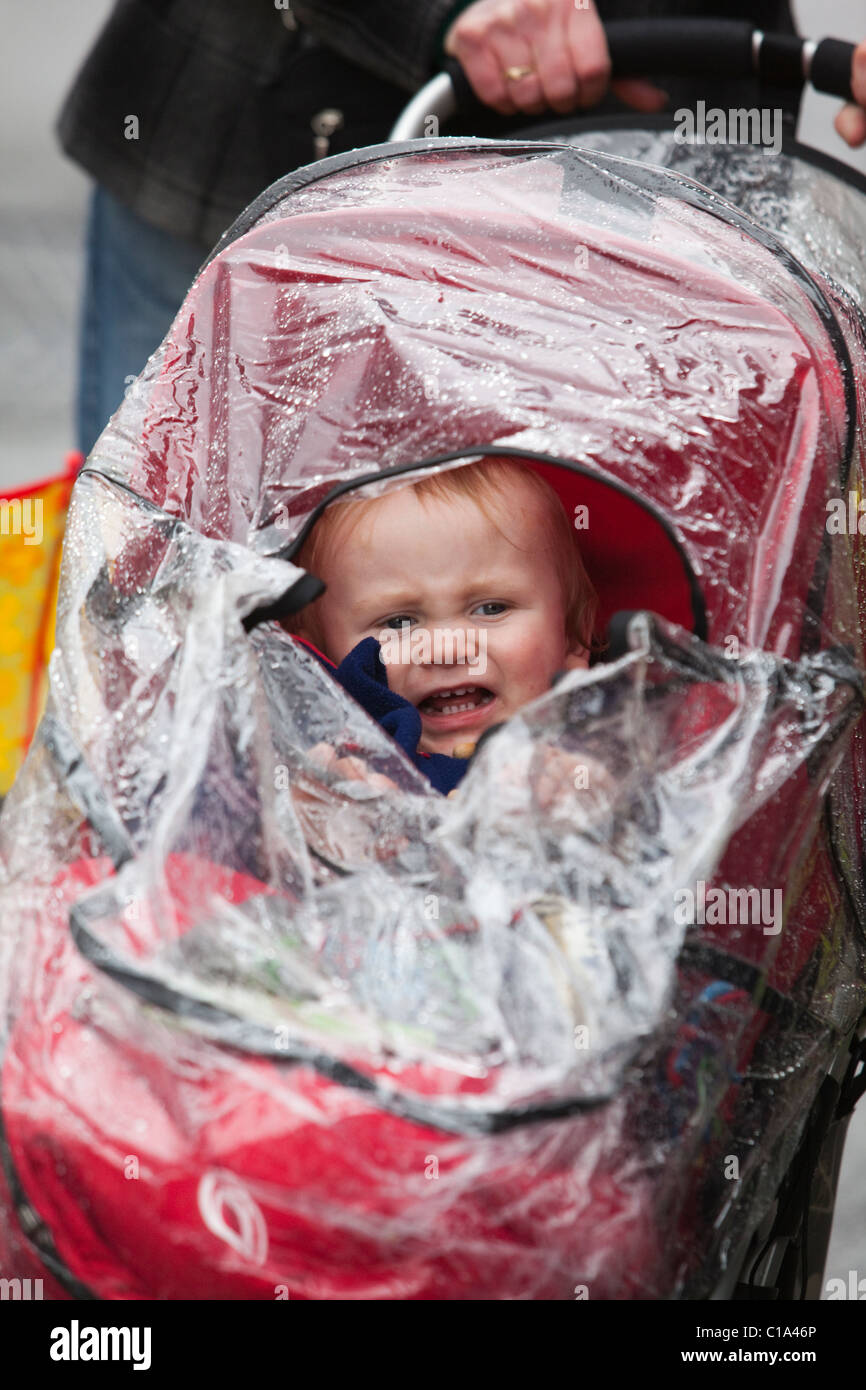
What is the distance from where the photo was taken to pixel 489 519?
1366 millimetres

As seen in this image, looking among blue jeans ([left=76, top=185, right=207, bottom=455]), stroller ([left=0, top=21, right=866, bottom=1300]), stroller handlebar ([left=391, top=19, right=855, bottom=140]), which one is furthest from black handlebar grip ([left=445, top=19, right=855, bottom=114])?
blue jeans ([left=76, top=185, right=207, bottom=455])

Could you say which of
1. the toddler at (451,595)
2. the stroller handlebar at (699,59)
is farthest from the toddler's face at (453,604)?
the stroller handlebar at (699,59)

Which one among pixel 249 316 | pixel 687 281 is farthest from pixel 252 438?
pixel 687 281

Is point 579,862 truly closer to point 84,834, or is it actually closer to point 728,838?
point 728,838

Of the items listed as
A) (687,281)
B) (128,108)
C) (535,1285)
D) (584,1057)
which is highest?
(128,108)

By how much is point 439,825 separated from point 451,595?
35 centimetres

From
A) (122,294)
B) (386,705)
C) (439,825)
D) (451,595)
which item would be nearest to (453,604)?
(451,595)

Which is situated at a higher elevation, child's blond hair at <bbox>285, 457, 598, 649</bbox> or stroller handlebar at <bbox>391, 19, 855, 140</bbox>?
stroller handlebar at <bbox>391, 19, 855, 140</bbox>

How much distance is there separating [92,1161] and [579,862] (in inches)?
13.4

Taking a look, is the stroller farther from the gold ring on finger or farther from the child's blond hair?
the gold ring on finger

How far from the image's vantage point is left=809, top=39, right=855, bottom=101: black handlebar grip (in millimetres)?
1587

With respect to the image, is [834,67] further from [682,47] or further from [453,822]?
[453,822]

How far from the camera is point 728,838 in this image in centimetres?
98

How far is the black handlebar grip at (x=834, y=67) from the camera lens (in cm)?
159
